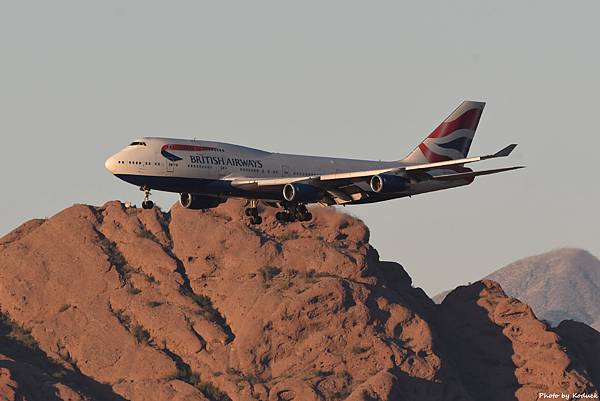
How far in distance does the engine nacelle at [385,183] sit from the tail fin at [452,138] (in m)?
17.9

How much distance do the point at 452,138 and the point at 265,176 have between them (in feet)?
78.4

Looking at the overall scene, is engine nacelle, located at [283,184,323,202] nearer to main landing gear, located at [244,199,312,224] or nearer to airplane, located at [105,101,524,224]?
airplane, located at [105,101,524,224]

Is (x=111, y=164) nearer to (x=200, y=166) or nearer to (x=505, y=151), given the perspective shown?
(x=200, y=166)

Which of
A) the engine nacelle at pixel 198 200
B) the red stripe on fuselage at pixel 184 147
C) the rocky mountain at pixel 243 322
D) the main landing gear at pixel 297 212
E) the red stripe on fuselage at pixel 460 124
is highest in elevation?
the red stripe on fuselage at pixel 184 147

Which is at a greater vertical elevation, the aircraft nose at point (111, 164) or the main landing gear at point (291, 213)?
the aircraft nose at point (111, 164)

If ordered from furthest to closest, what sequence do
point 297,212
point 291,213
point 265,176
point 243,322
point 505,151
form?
point 243,322, point 291,213, point 297,212, point 265,176, point 505,151

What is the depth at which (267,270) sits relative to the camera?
169 metres

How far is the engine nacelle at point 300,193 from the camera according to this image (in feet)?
344

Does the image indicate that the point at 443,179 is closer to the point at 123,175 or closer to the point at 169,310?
the point at 123,175

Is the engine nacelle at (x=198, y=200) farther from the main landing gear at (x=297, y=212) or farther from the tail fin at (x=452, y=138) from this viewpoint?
the tail fin at (x=452, y=138)

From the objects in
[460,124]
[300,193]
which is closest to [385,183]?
[300,193]

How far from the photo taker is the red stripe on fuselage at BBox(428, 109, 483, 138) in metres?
126

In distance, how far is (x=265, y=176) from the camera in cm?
10912

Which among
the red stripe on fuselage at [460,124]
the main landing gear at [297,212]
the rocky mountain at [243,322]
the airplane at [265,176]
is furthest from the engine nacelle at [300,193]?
the rocky mountain at [243,322]
